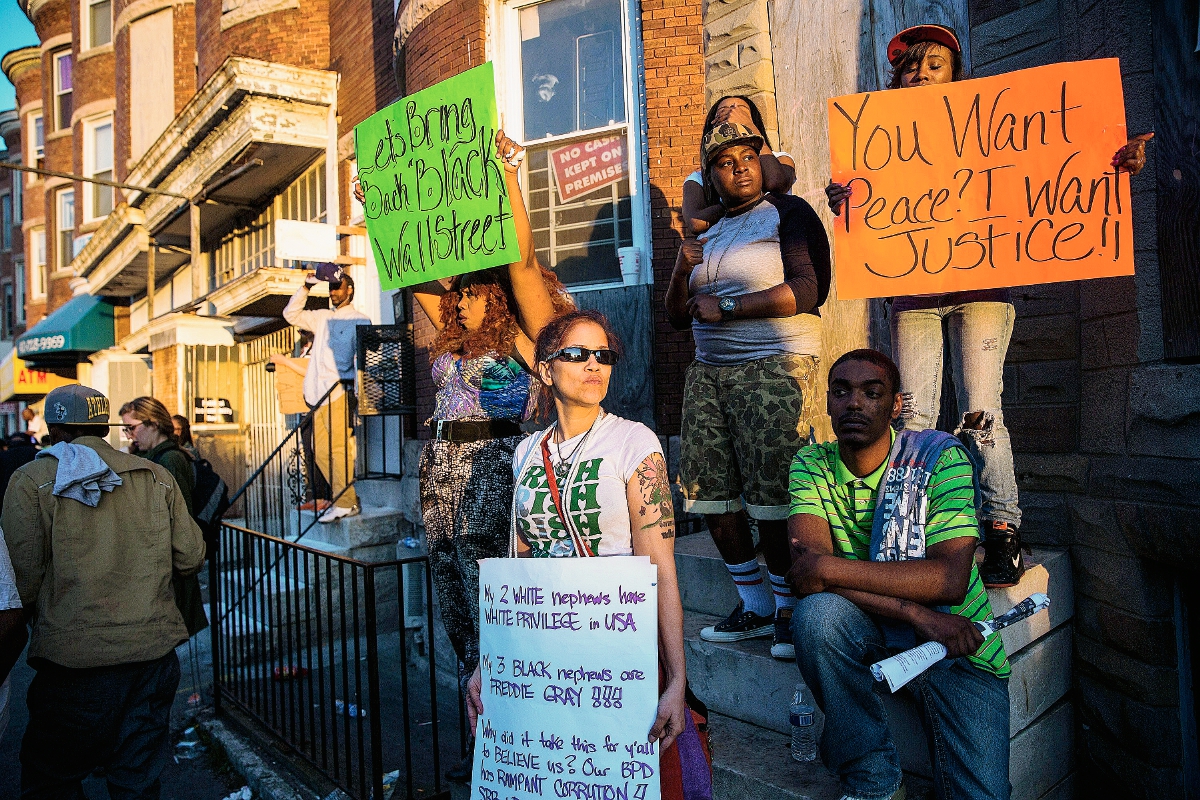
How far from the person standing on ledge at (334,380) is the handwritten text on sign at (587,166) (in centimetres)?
250

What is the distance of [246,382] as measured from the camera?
526 inches

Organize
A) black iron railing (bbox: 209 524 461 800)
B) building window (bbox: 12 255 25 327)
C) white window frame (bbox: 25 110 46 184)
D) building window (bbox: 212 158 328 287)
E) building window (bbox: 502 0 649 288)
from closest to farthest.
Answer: black iron railing (bbox: 209 524 461 800)
building window (bbox: 502 0 649 288)
building window (bbox: 212 158 328 287)
white window frame (bbox: 25 110 46 184)
building window (bbox: 12 255 25 327)

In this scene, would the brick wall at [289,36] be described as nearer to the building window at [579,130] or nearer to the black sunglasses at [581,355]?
the building window at [579,130]

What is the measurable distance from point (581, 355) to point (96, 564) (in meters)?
2.56

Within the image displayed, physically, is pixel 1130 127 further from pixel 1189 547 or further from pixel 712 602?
pixel 712 602

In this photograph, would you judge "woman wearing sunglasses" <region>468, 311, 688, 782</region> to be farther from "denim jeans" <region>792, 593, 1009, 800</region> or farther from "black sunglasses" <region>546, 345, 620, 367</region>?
"denim jeans" <region>792, 593, 1009, 800</region>

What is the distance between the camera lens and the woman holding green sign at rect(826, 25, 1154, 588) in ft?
9.80

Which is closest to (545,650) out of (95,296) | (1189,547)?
(1189,547)

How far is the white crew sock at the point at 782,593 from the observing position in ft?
10.1

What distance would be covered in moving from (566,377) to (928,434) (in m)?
1.19

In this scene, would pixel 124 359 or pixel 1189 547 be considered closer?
pixel 1189 547

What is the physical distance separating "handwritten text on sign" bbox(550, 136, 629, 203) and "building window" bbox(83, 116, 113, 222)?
56.6ft

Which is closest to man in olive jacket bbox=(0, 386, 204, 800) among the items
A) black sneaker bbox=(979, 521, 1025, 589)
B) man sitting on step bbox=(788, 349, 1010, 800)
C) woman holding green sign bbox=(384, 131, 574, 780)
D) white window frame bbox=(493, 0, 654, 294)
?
woman holding green sign bbox=(384, 131, 574, 780)

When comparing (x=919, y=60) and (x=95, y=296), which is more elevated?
(x=95, y=296)
